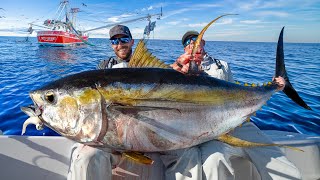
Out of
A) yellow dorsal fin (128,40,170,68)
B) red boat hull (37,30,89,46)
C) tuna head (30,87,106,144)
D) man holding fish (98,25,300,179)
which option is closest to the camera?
tuna head (30,87,106,144)

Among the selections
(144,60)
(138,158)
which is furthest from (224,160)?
(144,60)

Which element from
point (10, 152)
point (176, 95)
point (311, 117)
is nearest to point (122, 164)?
Result: point (176, 95)

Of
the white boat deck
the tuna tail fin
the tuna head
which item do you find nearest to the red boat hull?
the white boat deck

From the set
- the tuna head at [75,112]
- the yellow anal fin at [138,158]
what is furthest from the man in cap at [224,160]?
the tuna head at [75,112]

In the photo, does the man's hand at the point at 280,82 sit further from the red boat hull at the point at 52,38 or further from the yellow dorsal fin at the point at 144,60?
the red boat hull at the point at 52,38

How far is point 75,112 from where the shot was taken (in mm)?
1997

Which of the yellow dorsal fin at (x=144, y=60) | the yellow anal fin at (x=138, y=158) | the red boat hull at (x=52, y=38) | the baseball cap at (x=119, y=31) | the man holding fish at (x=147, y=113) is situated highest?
the red boat hull at (x=52, y=38)

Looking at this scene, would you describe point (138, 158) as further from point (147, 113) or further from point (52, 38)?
point (52, 38)

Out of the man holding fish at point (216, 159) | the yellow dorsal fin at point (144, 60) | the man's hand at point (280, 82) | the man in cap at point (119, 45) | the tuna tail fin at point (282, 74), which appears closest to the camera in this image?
the yellow dorsal fin at point (144, 60)

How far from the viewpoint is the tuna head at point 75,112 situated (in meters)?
1.98

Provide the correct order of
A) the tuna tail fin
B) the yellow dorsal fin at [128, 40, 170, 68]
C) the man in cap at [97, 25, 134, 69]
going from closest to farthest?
the yellow dorsal fin at [128, 40, 170, 68] < the tuna tail fin < the man in cap at [97, 25, 134, 69]

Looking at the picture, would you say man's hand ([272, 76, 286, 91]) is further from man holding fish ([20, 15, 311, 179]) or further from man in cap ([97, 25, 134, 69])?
man in cap ([97, 25, 134, 69])

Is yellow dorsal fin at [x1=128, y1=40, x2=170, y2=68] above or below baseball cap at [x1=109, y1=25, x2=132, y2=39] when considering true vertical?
below

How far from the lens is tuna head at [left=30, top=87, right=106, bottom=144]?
198 centimetres
